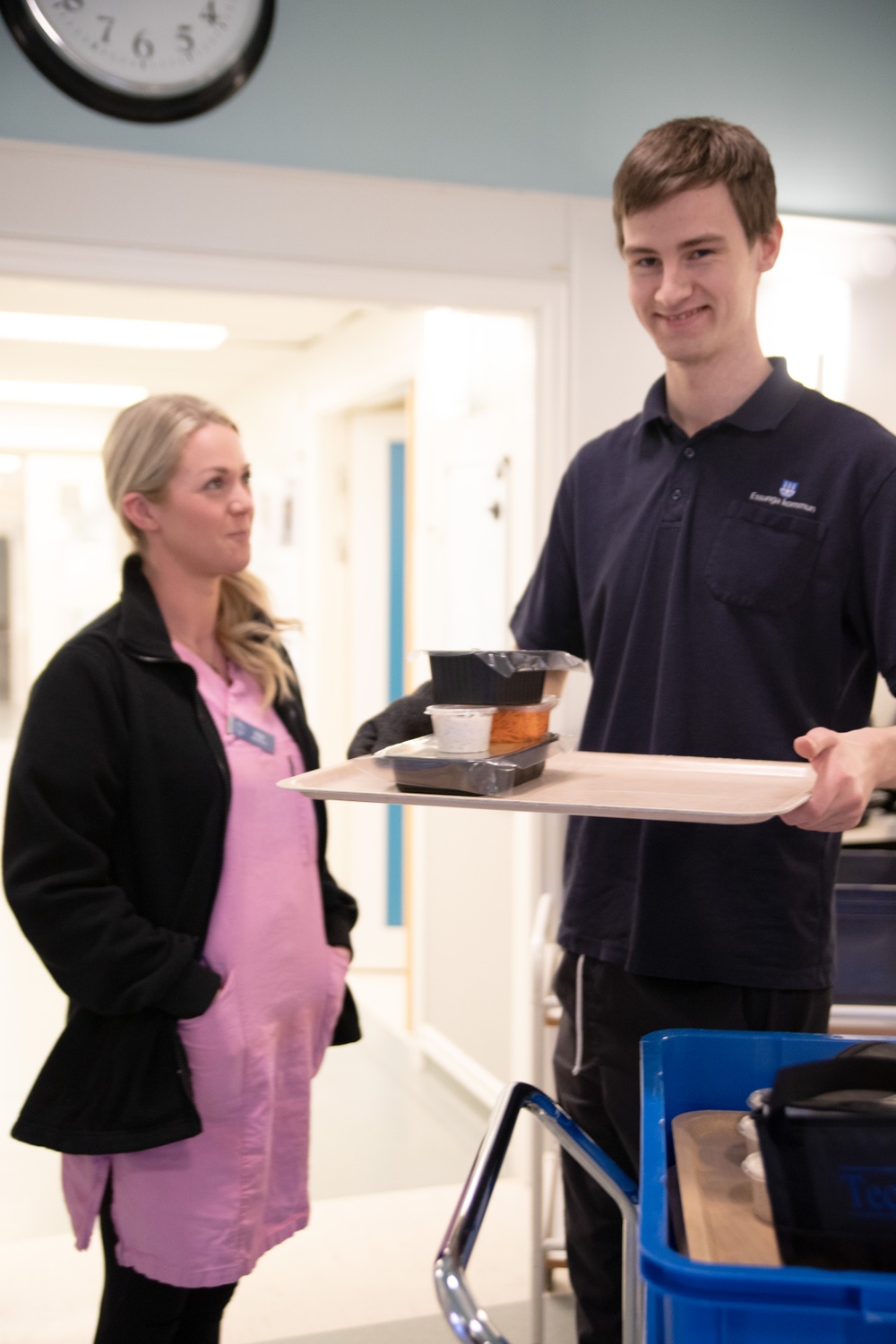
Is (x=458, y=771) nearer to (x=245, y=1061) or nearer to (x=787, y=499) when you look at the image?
(x=787, y=499)

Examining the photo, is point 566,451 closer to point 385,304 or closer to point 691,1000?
point 385,304

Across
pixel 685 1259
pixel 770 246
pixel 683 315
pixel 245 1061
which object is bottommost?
pixel 245 1061

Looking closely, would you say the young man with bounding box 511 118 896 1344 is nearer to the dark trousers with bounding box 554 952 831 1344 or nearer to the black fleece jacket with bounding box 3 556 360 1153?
the dark trousers with bounding box 554 952 831 1344

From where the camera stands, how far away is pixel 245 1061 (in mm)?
1694

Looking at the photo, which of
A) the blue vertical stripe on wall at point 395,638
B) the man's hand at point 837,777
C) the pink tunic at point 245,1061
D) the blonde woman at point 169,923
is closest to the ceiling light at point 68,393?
the blue vertical stripe on wall at point 395,638

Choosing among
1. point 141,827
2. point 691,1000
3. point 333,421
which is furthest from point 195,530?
point 333,421

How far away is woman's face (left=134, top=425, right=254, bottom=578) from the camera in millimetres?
1831

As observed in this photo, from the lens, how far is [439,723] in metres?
1.22

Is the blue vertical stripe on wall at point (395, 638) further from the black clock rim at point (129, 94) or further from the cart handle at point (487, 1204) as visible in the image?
the cart handle at point (487, 1204)

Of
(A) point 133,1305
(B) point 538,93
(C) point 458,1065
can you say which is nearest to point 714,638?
(A) point 133,1305

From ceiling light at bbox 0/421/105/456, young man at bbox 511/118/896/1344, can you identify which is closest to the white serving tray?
young man at bbox 511/118/896/1344

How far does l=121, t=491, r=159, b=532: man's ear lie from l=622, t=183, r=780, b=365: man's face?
0.81 meters

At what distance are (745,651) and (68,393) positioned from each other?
620cm

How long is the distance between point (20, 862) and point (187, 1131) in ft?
1.37
